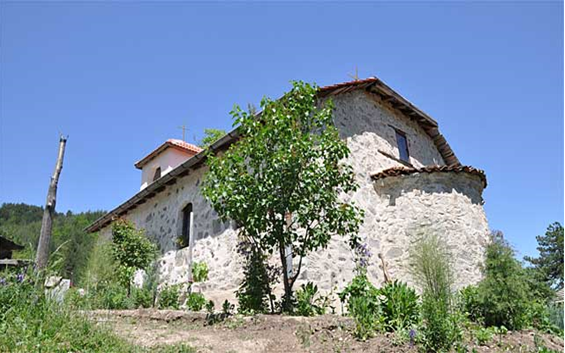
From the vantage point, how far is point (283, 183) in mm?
7141

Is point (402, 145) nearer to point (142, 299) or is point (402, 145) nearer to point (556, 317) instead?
point (556, 317)

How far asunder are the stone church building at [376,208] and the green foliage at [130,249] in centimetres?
61

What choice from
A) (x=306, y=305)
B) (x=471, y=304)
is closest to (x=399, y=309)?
(x=306, y=305)

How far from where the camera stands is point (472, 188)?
10609 millimetres

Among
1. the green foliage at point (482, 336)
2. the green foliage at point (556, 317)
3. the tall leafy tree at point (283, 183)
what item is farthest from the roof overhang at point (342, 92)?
the green foliage at point (482, 336)

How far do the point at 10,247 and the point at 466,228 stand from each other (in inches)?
402

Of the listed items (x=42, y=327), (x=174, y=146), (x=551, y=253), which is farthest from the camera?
(x=551, y=253)

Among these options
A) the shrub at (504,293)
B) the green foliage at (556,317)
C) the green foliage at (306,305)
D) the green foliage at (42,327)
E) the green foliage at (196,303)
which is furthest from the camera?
the green foliage at (196,303)

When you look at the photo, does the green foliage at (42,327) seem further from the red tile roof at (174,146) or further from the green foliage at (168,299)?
the red tile roof at (174,146)

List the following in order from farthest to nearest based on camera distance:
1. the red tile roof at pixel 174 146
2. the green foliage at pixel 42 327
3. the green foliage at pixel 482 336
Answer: the red tile roof at pixel 174 146 → the green foliage at pixel 482 336 → the green foliage at pixel 42 327

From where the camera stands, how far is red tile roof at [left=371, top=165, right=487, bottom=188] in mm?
10359

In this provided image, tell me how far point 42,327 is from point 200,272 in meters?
6.18

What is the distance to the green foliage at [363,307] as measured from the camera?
19.0 ft

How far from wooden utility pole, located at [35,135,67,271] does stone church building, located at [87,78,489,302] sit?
2.93 meters
